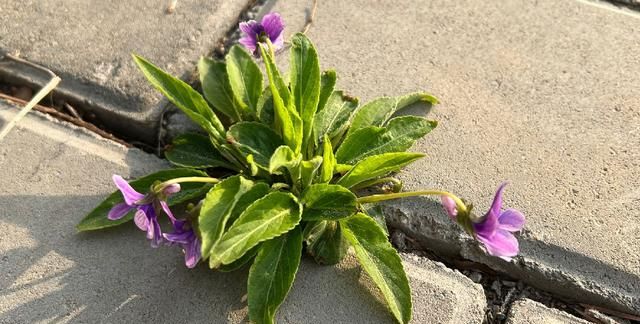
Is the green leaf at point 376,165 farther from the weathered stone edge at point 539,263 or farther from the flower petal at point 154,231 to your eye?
the flower petal at point 154,231

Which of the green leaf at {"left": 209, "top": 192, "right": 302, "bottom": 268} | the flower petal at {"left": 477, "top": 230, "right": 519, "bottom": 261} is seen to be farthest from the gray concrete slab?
the flower petal at {"left": 477, "top": 230, "right": 519, "bottom": 261}

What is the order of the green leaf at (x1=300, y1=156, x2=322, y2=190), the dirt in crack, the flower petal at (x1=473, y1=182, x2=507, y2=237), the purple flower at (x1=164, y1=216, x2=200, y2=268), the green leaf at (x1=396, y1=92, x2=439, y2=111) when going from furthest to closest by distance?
the green leaf at (x1=396, y1=92, x2=439, y2=111)
the dirt in crack
the green leaf at (x1=300, y1=156, x2=322, y2=190)
the purple flower at (x1=164, y1=216, x2=200, y2=268)
the flower petal at (x1=473, y1=182, x2=507, y2=237)

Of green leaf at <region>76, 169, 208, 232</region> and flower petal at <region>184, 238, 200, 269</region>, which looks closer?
flower petal at <region>184, 238, 200, 269</region>

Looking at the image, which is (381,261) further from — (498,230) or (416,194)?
(498,230)

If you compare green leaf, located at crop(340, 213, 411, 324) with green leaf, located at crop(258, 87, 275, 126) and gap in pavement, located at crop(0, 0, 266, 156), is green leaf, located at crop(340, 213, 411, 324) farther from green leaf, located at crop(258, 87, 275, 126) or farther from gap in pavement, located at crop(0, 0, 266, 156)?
gap in pavement, located at crop(0, 0, 266, 156)

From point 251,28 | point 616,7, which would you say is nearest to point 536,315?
point 251,28

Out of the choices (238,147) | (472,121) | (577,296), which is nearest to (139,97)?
(238,147)
